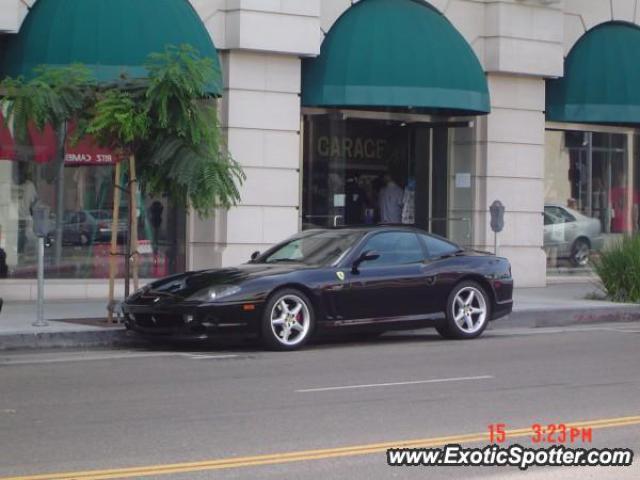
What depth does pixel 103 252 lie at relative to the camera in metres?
21.3

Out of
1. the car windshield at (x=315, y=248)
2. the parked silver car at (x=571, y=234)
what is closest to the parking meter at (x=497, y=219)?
the car windshield at (x=315, y=248)

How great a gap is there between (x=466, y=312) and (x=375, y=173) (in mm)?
8571

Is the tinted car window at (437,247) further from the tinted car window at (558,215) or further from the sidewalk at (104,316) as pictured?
the tinted car window at (558,215)

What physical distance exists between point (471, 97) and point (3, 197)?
8.42m

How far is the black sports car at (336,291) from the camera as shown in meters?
14.7

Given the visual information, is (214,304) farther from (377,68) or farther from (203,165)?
(377,68)

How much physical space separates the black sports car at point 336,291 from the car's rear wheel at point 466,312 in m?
0.01

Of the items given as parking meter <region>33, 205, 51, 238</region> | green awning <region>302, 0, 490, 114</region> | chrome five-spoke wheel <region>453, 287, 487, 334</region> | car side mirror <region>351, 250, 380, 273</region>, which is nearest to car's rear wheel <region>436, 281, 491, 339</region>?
chrome five-spoke wheel <region>453, 287, 487, 334</region>

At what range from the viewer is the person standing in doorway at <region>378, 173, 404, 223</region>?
81.9ft

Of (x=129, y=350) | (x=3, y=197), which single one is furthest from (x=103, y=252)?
(x=129, y=350)

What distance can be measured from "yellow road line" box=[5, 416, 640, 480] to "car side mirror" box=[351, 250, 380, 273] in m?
6.21

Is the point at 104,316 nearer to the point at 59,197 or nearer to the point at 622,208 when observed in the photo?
the point at 59,197

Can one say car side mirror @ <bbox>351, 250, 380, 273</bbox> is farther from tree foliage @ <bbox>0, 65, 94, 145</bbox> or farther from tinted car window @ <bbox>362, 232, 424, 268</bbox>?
tree foliage @ <bbox>0, 65, 94, 145</bbox>
